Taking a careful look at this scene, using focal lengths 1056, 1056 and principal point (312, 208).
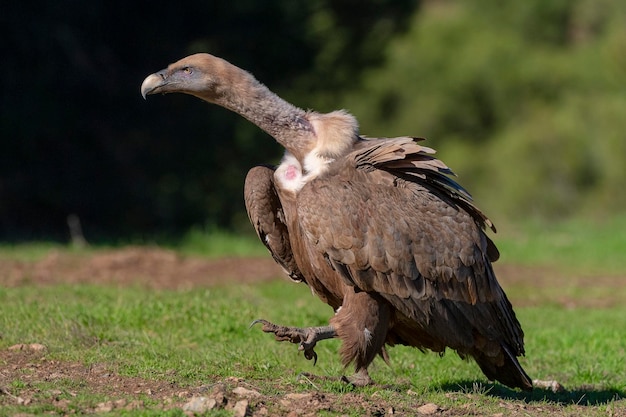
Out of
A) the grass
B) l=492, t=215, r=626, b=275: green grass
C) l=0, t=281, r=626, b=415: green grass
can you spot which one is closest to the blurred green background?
l=492, t=215, r=626, b=275: green grass

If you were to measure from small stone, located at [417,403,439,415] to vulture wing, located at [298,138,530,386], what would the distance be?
569 millimetres

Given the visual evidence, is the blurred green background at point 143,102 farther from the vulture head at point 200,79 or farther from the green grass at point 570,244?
the vulture head at point 200,79

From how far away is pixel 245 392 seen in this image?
213 inches

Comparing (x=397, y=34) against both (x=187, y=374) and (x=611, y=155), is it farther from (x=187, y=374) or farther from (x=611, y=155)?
(x=187, y=374)

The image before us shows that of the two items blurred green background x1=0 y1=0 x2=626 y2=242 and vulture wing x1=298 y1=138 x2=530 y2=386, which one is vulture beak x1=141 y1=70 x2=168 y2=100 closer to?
vulture wing x1=298 y1=138 x2=530 y2=386

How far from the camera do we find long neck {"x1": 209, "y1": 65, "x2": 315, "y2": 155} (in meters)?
6.33

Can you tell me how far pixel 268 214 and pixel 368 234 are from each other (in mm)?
839

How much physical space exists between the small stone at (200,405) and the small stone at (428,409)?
117 cm

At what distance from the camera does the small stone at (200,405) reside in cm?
497

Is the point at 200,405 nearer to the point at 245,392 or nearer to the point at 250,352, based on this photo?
the point at 245,392

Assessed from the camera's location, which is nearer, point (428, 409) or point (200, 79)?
point (428, 409)

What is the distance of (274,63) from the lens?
57.6 ft

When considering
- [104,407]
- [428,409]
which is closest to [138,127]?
[428,409]

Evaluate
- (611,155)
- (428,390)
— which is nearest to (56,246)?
(428,390)
